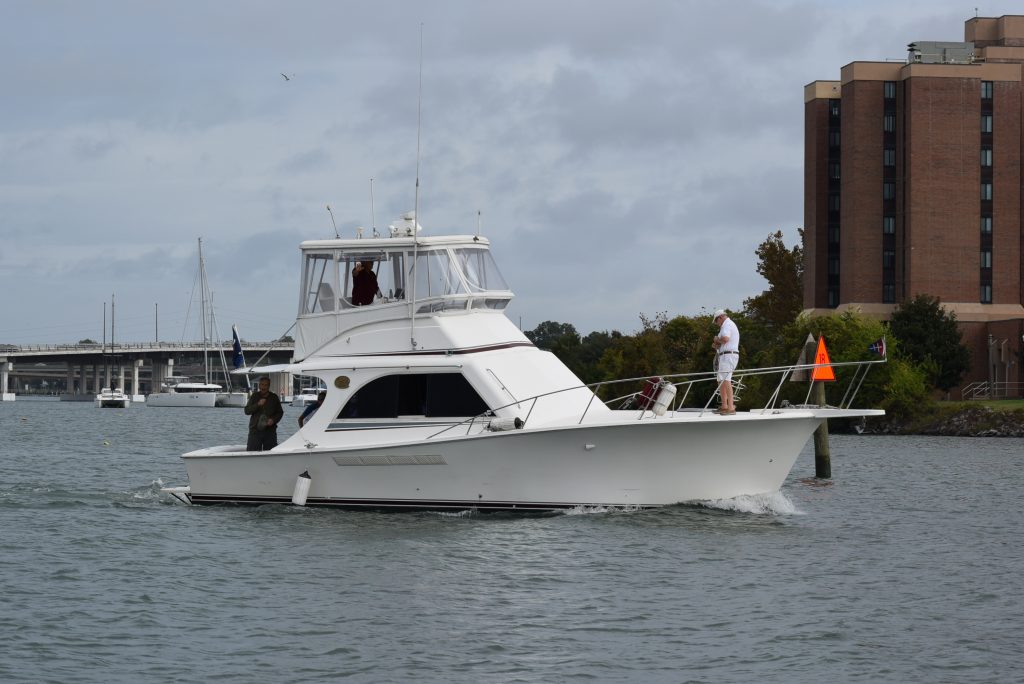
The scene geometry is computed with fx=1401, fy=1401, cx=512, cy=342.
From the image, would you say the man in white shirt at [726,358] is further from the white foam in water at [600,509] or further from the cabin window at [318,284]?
the cabin window at [318,284]

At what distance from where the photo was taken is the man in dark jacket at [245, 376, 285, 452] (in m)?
22.9

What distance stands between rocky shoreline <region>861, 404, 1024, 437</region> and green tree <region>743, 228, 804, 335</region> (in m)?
40.3

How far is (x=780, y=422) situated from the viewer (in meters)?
20.9

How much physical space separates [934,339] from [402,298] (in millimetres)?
64876

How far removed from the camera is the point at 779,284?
110750 millimetres

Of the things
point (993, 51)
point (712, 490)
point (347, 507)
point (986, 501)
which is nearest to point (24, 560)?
point (347, 507)

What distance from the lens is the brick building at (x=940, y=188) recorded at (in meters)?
92.2

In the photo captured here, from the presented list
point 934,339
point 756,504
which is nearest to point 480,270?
point 756,504

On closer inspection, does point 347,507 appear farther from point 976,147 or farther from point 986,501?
point 976,147

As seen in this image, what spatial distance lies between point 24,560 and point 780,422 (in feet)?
35.9

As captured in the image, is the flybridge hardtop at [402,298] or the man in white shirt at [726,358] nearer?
the man in white shirt at [726,358]

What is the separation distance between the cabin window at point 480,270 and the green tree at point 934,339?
60459mm

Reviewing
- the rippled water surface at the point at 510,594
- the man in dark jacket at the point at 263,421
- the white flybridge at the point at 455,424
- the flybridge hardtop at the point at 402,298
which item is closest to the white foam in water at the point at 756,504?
the rippled water surface at the point at 510,594

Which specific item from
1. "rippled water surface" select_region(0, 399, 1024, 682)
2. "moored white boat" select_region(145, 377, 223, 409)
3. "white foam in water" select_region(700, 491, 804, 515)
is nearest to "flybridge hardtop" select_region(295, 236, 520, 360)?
"rippled water surface" select_region(0, 399, 1024, 682)
